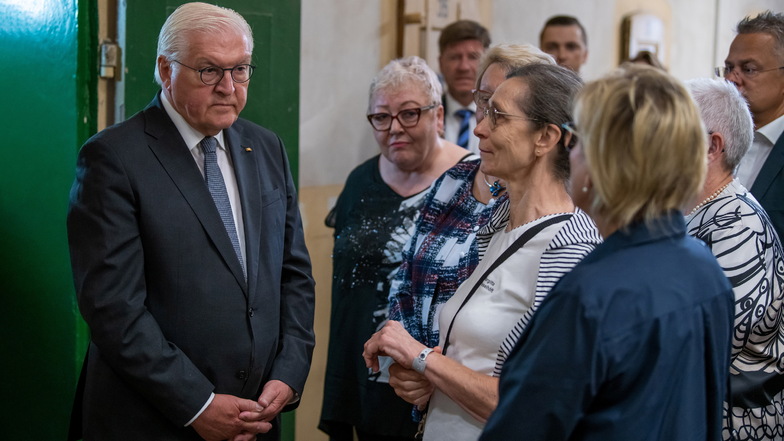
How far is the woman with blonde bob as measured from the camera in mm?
1329

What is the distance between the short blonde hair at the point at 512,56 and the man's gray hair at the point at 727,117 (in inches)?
16.9

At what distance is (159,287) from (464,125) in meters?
2.20

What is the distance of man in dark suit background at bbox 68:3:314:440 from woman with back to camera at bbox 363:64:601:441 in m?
0.35

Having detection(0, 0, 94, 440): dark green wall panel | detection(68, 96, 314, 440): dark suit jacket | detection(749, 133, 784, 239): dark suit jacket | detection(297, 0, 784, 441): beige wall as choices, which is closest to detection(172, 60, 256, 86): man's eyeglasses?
detection(68, 96, 314, 440): dark suit jacket

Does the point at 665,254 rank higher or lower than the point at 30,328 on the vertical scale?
higher

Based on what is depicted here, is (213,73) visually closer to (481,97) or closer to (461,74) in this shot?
(481,97)

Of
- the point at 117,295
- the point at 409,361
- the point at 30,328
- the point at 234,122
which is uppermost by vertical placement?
the point at 234,122

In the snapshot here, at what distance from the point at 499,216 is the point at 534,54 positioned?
1.93ft

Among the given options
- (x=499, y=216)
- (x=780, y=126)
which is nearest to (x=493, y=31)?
(x=780, y=126)

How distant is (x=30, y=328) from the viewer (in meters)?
2.86

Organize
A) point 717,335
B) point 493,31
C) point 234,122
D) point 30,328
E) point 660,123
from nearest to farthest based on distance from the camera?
point 660,123 → point 717,335 → point 234,122 → point 30,328 → point 493,31

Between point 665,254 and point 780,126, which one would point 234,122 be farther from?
point 780,126

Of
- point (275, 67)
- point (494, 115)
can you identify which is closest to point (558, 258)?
point (494, 115)

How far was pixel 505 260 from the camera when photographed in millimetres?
1867
